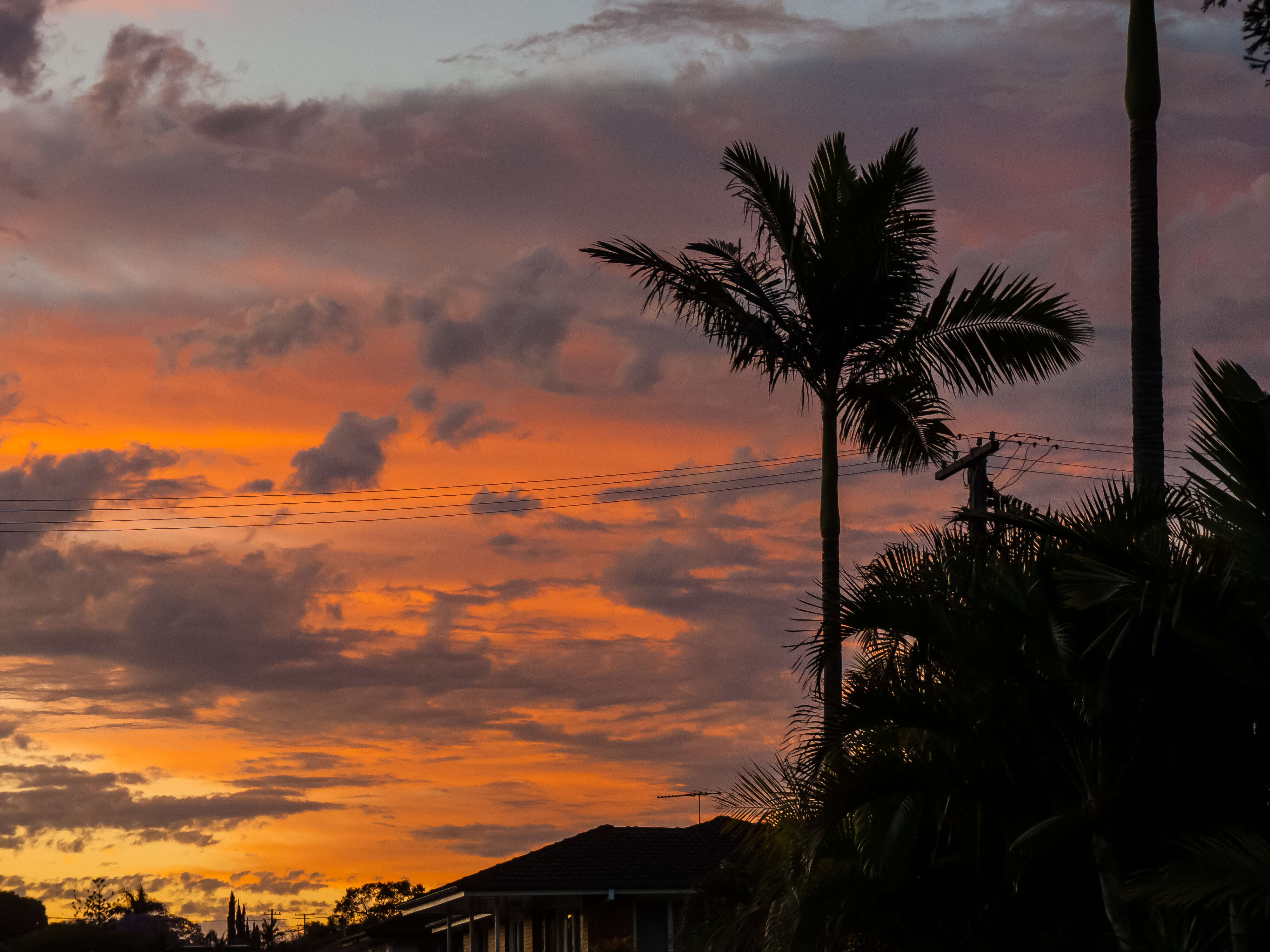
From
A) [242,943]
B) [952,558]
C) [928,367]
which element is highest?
[928,367]

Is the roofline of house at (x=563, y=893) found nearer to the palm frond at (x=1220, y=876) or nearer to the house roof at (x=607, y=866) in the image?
the house roof at (x=607, y=866)

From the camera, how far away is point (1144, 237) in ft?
57.5

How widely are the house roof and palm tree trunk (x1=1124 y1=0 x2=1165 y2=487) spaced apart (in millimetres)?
17037

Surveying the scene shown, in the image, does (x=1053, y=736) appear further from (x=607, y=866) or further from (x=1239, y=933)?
(x=607, y=866)

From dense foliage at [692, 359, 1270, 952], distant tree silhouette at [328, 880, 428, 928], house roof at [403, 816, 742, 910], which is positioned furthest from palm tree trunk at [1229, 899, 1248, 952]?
distant tree silhouette at [328, 880, 428, 928]

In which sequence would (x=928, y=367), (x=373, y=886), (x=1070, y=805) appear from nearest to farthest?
1. (x=1070, y=805)
2. (x=928, y=367)
3. (x=373, y=886)

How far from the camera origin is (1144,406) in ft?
54.7

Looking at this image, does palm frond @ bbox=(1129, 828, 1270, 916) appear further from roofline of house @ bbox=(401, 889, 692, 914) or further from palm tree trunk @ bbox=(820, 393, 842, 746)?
roofline of house @ bbox=(401, 889, 692, 914)

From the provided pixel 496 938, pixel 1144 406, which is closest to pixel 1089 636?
pixel 1144 406

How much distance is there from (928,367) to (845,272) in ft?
6.68

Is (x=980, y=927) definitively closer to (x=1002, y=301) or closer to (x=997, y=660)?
(x=997, y=660)


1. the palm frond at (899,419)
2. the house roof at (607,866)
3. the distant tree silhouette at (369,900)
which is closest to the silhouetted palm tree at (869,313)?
the palm frond at (899,419)

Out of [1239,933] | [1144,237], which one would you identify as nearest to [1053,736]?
[1239,933]

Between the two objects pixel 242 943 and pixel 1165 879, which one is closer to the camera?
pixel 1165 879
